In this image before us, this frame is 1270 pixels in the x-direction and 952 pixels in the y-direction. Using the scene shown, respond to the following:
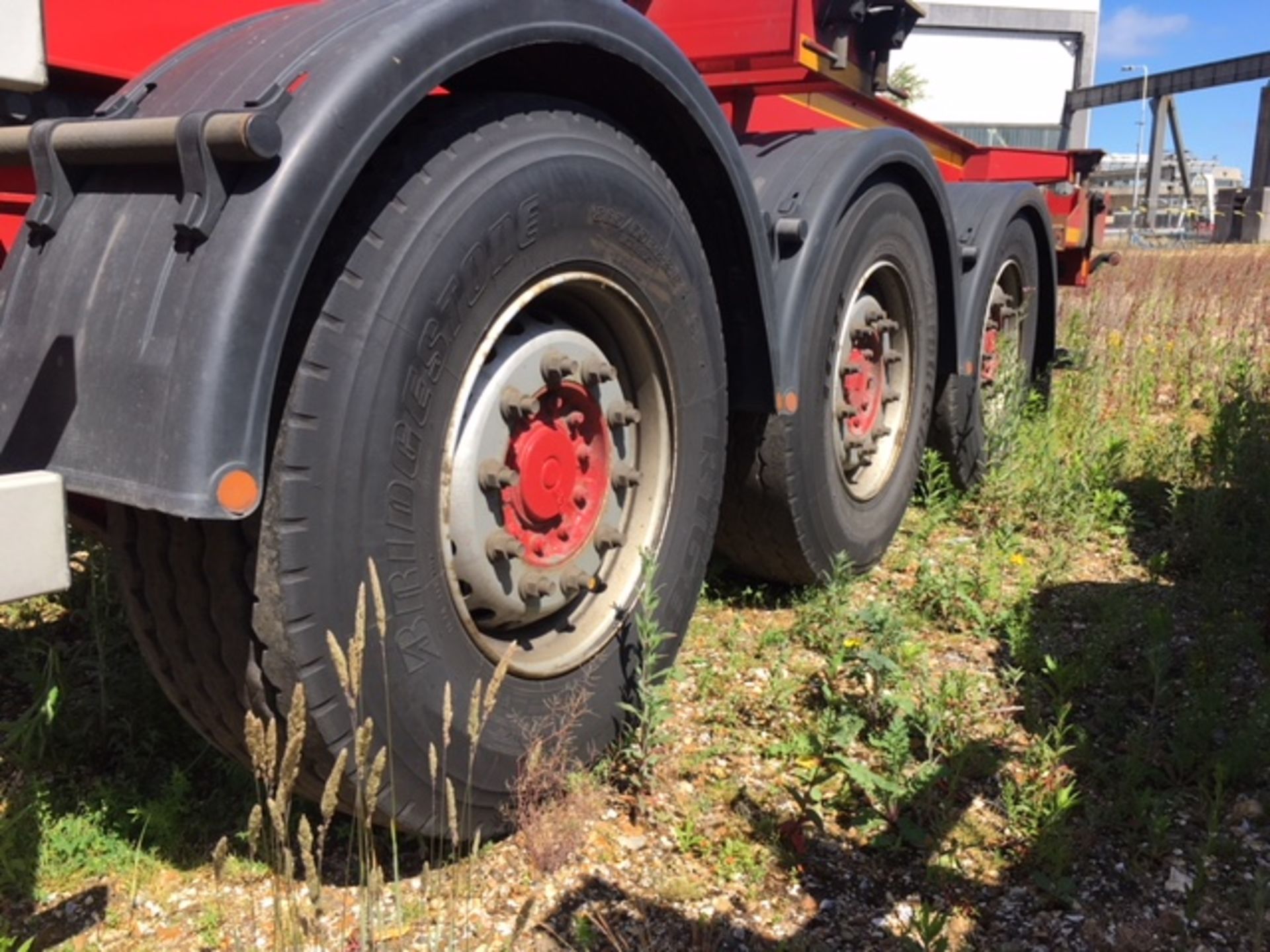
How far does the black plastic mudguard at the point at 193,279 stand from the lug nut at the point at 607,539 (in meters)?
0.90

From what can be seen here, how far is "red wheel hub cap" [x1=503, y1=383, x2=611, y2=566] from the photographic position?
1.99 m

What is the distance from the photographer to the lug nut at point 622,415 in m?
2.18

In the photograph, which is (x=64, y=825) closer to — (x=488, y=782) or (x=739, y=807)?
(x=488, y=782)

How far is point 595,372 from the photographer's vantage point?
6.90ft

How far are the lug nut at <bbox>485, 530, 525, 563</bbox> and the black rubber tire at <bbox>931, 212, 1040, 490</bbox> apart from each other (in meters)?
2.51

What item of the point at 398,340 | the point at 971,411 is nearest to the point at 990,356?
the point at 971,411

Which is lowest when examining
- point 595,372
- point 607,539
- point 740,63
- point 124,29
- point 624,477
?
point 607,539

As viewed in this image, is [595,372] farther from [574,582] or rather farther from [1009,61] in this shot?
[1009,61]

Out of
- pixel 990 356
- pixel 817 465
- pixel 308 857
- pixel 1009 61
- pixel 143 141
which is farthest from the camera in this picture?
pixel 1009 61

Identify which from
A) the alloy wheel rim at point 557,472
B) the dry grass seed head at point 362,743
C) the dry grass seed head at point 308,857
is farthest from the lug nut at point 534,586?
the dry grass seed head at point 308,857

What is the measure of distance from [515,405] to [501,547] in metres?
0.25

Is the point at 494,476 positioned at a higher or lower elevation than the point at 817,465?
higher

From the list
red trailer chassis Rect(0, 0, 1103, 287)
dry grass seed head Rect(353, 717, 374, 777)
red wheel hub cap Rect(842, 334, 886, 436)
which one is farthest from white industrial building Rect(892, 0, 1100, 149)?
dry grass seed head Rect(353, 717, 374, 777)

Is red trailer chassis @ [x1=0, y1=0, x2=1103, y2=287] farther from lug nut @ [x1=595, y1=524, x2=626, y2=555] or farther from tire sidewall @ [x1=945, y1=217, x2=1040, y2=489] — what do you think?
lug nut @ [x1=595, y1=524, x2=626, y2=555]
